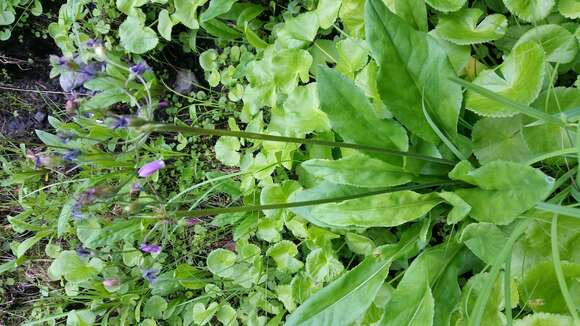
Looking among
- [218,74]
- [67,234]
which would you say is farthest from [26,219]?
[218,74]

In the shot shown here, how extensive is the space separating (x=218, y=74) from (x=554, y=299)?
3.18ft

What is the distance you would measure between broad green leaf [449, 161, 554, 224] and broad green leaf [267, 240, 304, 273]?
45 centimetres

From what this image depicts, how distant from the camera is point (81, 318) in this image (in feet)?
5.11

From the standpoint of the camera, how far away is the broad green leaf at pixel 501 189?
870 millimetres

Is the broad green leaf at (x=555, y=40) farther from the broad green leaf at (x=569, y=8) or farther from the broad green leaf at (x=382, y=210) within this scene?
the broad green leaf at (x=382, y=210)

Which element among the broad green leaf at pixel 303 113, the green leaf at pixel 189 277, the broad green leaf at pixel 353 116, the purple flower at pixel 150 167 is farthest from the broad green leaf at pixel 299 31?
the green leaf at pixel 189 277

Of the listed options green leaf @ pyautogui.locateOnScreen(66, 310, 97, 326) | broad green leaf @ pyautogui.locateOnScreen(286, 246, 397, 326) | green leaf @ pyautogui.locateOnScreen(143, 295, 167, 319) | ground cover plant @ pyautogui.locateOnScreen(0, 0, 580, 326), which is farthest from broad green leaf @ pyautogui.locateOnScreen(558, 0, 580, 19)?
green leaf @ pyautogui.locateOnScreen(66, 310, 97, 326)

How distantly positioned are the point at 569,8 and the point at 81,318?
1.39 m

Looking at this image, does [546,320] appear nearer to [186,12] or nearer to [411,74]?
[411,74]

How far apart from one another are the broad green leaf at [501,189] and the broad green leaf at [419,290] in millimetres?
148

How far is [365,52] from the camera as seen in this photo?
3.78ft

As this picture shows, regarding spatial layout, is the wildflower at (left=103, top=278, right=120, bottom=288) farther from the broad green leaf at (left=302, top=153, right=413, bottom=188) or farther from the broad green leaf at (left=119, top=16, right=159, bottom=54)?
the broad green leaf at (left=302, top=153, right=413, bottom=188)

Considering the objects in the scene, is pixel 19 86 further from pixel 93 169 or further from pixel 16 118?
pixel 93 169

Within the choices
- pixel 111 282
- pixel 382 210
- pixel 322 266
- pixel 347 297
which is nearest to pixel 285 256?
pixel 322 266
